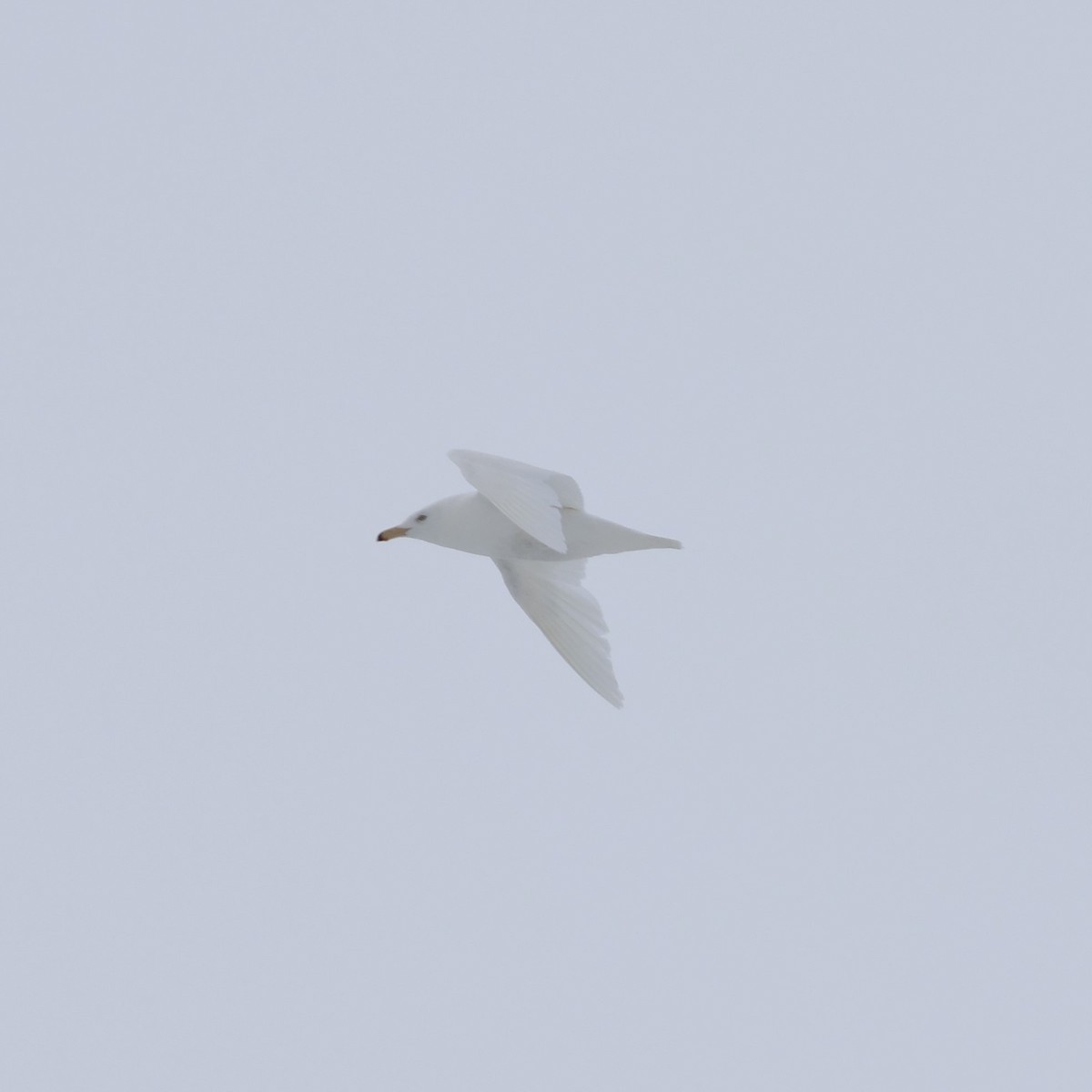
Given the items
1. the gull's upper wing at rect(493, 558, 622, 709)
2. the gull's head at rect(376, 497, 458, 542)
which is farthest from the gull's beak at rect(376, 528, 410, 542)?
Answer: the gull's upper wing at rect(493, 558, 622, 709)

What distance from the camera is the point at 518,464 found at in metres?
16.5

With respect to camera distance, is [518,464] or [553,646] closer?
[518,464]

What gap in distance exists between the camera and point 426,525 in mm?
16875

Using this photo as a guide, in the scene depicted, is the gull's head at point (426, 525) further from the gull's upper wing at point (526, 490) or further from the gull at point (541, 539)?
the gull's upper wing at point (526, 490)

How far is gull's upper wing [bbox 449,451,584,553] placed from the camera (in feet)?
50.1

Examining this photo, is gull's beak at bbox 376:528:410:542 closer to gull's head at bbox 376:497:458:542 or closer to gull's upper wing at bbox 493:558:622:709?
gull's head at bbox 376:497:458:542

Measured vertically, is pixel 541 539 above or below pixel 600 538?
below

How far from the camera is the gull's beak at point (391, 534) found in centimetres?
1694

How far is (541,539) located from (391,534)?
90.0 inches

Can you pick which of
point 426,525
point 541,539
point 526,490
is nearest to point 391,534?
point 426,525

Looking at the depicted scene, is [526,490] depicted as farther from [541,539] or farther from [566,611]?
[566,611]

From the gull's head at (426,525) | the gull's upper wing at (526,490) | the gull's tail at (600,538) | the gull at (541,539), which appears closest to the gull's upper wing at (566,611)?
the gull at (541,539)

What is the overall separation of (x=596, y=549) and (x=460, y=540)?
107cm

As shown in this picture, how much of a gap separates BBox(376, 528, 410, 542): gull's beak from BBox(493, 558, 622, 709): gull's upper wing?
3.23 ft
